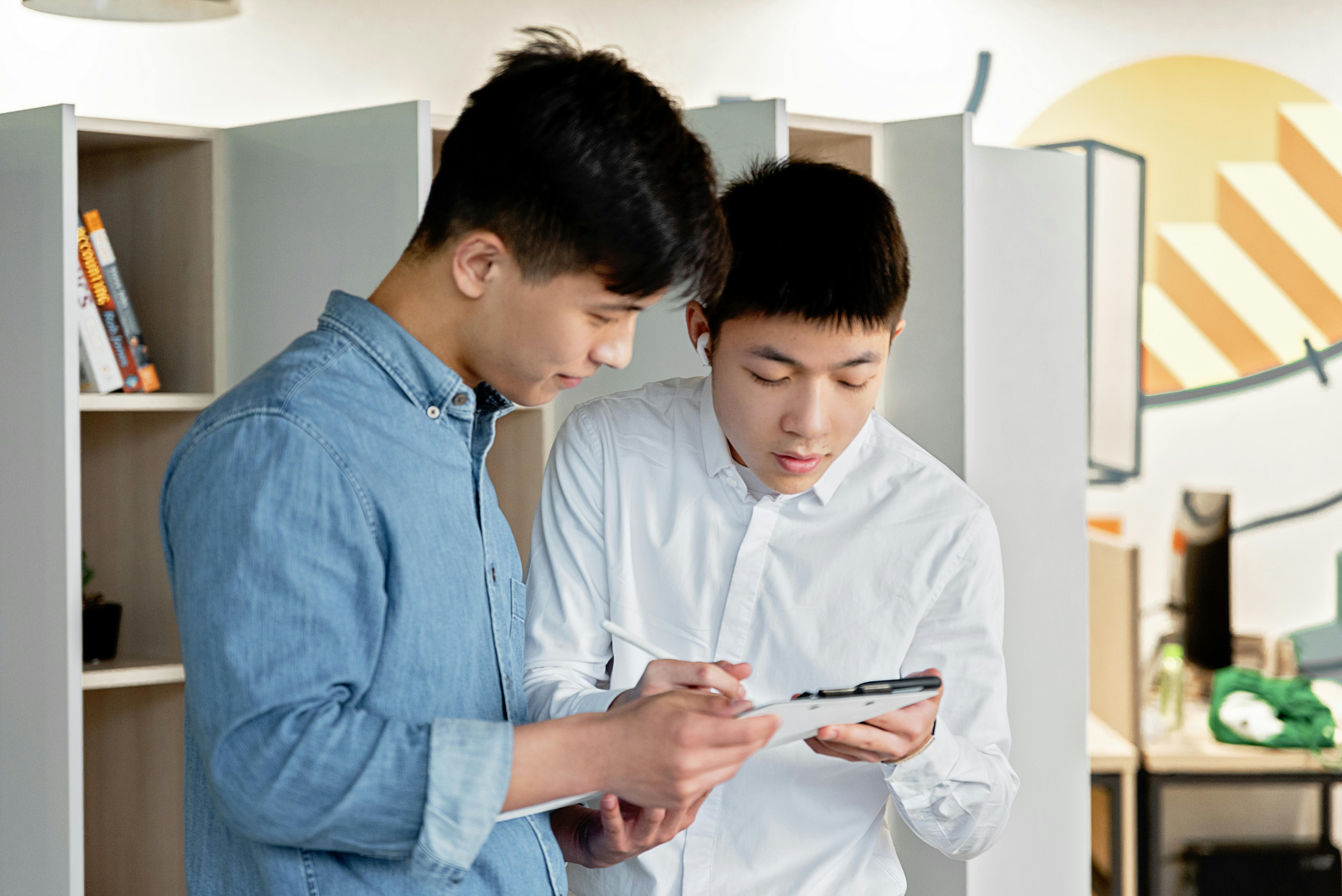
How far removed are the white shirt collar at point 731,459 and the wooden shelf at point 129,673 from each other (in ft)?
3.77

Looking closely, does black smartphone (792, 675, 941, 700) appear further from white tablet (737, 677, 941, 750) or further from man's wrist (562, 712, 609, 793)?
man's wrist (562, 712, 609, 793)

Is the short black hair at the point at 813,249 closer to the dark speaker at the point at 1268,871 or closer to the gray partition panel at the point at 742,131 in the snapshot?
the gray partition panel at the point at 742,131

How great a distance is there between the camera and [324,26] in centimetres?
284

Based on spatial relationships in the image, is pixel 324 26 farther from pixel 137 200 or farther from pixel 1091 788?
pixel 1091 788

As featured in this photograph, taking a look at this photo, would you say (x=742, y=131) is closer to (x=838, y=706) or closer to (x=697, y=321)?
(x=697, y=321)

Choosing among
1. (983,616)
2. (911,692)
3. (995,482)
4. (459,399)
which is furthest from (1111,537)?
(459,399)

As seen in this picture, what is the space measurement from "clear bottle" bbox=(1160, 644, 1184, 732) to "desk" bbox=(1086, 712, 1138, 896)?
214mm

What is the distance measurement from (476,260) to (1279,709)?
2.69 meters

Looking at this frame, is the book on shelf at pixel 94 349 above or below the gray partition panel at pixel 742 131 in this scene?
below

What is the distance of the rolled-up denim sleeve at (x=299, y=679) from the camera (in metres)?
0.77

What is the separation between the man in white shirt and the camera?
4.23 feet

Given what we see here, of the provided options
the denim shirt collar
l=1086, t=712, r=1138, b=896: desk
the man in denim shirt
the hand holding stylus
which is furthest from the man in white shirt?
l=1086, t=712, r=1138, b=896: desk

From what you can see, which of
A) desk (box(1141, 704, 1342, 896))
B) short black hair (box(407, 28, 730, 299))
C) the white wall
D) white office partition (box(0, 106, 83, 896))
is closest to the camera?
short black hair (box(407, 28, 730, 299))

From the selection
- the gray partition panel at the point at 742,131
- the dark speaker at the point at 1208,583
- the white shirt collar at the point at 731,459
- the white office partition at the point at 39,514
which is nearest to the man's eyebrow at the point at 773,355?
the white shirt collar at the point at 731,459
